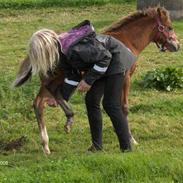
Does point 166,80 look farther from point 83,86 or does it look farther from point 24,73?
point 83,86

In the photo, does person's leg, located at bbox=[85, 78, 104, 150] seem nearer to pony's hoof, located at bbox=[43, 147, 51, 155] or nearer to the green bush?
pony's hoof, located at bbox=[43, 147, 51, 155]

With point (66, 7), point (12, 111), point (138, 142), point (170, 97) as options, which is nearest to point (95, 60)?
point (138, 142)

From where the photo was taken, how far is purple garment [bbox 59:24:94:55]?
6660mm

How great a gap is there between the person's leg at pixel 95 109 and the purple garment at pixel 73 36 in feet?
1.92

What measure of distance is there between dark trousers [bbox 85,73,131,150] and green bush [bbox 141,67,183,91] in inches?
140

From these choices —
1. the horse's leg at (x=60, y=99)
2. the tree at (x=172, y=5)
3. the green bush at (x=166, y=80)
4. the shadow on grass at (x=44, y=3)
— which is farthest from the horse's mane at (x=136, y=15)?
the shadow on grass at (x=44, y=3)

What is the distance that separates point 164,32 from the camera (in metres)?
7.93

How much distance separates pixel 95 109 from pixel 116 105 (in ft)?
0.93

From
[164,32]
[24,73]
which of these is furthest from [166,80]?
[24,73]

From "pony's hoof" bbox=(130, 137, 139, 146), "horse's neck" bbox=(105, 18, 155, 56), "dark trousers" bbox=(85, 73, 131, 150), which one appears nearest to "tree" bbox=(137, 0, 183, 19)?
"horse's neck" bbox=(105, 18, 155, 56)

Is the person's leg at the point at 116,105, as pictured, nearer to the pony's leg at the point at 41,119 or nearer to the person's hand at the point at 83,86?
the person's hand at the point at 83,86

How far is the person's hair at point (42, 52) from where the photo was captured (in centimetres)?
644

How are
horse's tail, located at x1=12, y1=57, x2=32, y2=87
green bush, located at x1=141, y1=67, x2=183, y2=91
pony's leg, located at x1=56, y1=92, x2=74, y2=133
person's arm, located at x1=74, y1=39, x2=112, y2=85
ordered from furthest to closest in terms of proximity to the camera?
green bush, located at x1=141, y1=67, x2=183, y2=91 → horse's tail, located at x1=12, y1=57, x2=32, y2=87 → pony's leg, located at x1=56, y1=92, x2=74, y2=133 → person's arm, located at x1=74, y1=39, x2=112, y2=85

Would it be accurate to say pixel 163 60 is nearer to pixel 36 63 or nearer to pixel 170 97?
pixel 170 97
